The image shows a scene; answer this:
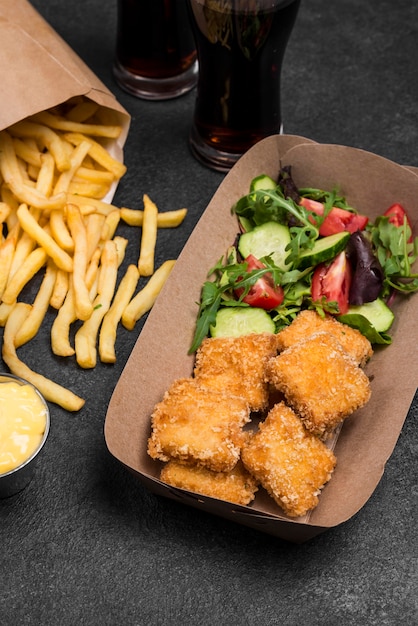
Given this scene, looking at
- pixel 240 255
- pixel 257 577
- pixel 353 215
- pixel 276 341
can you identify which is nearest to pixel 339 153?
pixel 353 215

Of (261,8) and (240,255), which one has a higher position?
(261,8)

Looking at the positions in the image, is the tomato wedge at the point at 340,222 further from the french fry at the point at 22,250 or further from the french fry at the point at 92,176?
the french fry at the point at 22,250

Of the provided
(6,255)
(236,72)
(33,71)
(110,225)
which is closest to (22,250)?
(6,255)

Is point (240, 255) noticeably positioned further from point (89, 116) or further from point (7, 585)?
point (7, 585)

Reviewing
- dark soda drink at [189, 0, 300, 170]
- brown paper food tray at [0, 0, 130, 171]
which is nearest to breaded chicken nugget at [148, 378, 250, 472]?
brown paper food tray at [0, 0, 130, 171]

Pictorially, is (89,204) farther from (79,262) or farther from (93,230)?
(79,262)

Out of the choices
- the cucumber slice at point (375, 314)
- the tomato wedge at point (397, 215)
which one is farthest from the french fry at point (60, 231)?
the tomato wedge at point (397, 215)
